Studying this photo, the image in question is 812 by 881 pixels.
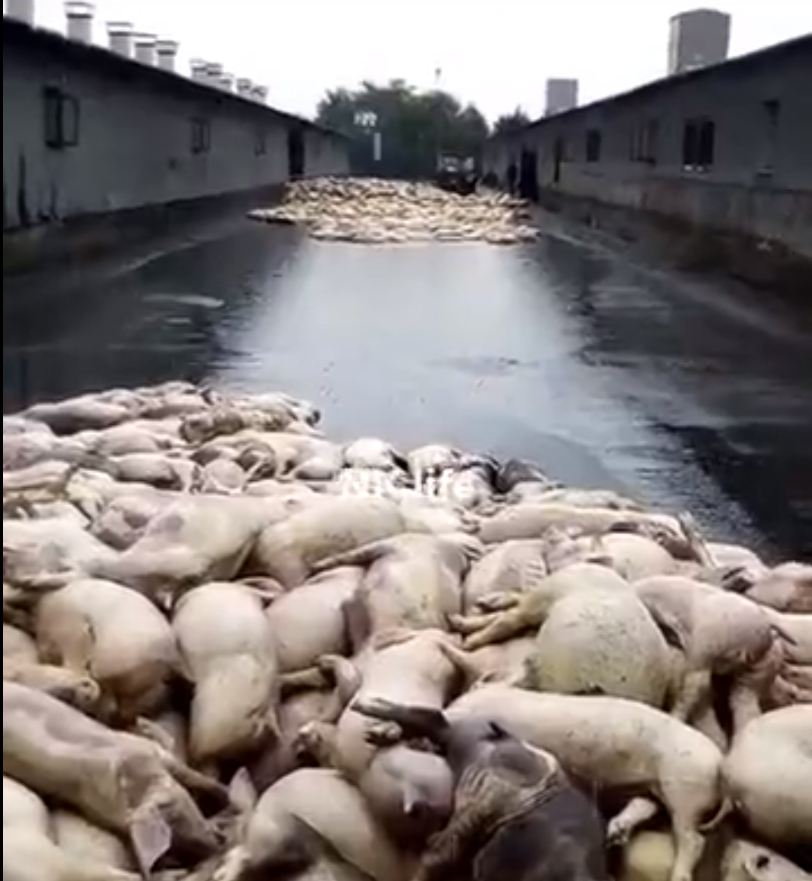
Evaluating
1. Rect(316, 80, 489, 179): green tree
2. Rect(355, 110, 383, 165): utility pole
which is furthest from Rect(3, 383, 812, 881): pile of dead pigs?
Rect(355, 110, 383, 165): utility pole

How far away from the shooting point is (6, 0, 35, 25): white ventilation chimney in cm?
159

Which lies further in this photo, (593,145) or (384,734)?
(593,145)

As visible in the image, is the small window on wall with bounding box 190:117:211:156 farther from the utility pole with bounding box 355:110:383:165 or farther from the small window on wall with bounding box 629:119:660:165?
the small window on wall with bounding box 629:119:660:165

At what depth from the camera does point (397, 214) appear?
2802cm

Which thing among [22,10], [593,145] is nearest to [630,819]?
[22,10]

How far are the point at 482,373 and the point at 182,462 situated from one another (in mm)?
5808

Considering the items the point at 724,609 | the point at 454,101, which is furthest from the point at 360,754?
the point at 454,101

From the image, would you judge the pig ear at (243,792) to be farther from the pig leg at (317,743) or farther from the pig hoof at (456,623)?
the pig hoof at (456,623)

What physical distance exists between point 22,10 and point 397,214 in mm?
26565

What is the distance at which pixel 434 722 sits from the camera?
7.36 ft

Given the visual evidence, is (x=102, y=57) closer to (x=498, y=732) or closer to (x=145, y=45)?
(x=145, y=45)

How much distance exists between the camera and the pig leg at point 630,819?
2.29m

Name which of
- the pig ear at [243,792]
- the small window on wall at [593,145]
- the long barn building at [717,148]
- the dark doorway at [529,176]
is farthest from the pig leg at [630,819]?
the dark doorway at [529,176]

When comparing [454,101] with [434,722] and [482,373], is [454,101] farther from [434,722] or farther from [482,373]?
[434,722]
